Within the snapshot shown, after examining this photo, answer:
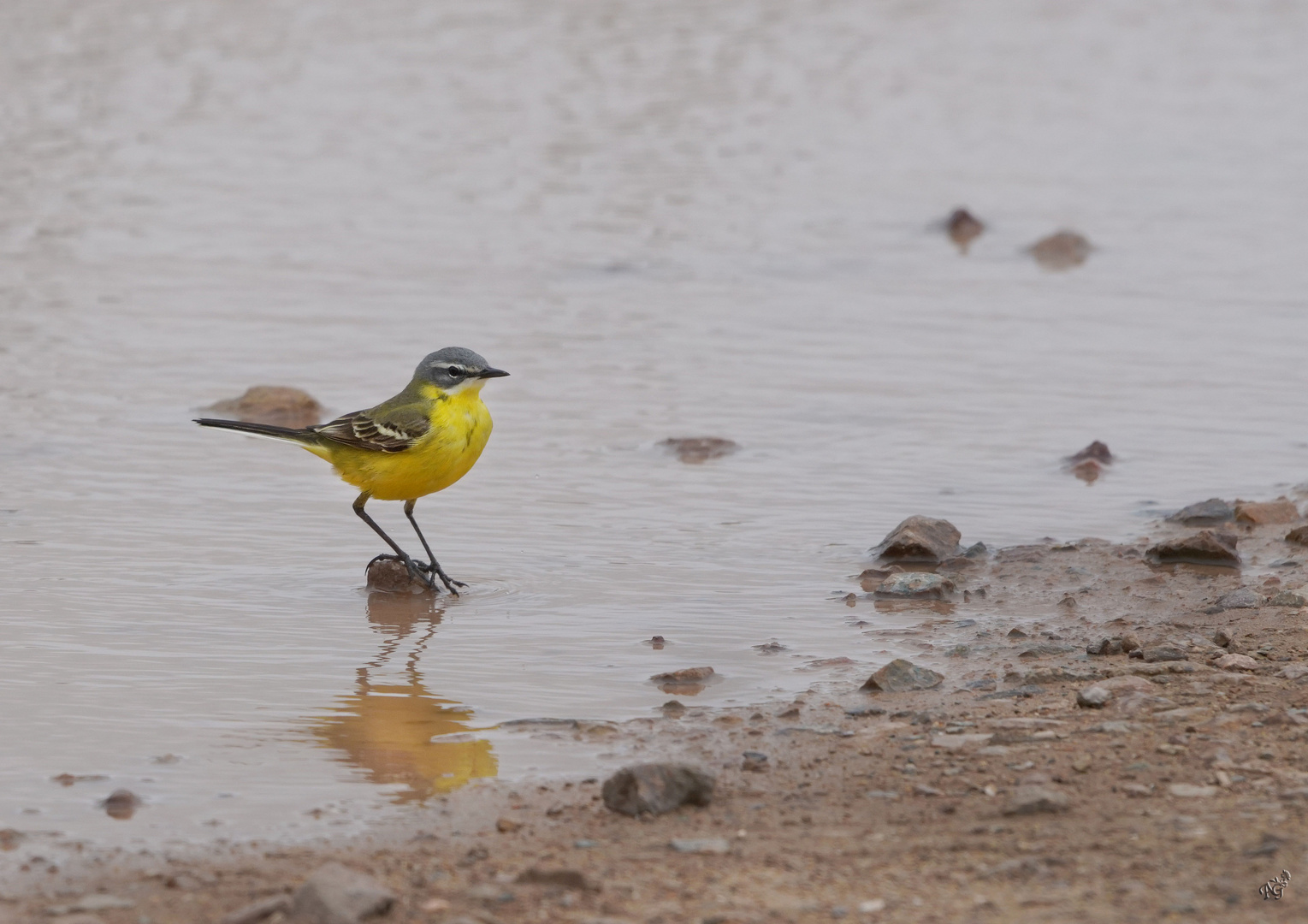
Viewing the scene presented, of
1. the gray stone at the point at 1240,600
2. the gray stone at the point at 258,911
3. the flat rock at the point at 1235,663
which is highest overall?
the gray stone at the point at 1240,600

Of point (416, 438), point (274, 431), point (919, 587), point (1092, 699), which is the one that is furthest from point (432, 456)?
point (1092, 699)

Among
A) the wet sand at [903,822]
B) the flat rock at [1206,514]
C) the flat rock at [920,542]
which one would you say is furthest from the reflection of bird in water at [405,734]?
the flat rock at [1206,514]

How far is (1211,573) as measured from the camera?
7.99 m

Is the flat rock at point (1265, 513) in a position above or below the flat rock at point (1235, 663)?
above

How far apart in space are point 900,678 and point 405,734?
1.88 meters

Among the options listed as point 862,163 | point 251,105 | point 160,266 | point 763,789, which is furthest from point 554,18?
point 763,789

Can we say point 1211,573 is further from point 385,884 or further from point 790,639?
point 385,884

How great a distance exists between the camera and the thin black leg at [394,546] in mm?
7887

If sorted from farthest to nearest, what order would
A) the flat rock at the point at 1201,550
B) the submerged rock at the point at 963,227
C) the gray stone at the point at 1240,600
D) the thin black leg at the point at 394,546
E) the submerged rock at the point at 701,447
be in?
the submerged rock at the point at 963,227
the submerged rock at the point at 701,447
the flat rock at the point at 1201,550
the thin black leg at the point at 394,546
the gray stone at the point at 1240,600

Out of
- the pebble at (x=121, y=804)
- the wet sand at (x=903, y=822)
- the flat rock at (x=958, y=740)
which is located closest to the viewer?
the wet sand at (x=903, y=822)

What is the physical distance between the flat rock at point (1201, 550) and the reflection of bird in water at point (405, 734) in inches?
138

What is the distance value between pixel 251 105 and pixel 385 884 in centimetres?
1709

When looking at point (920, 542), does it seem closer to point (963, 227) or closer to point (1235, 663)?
point (1235, 663)

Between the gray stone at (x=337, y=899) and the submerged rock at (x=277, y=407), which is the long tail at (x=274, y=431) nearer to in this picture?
the submerged rock at (x=277, y=407)
